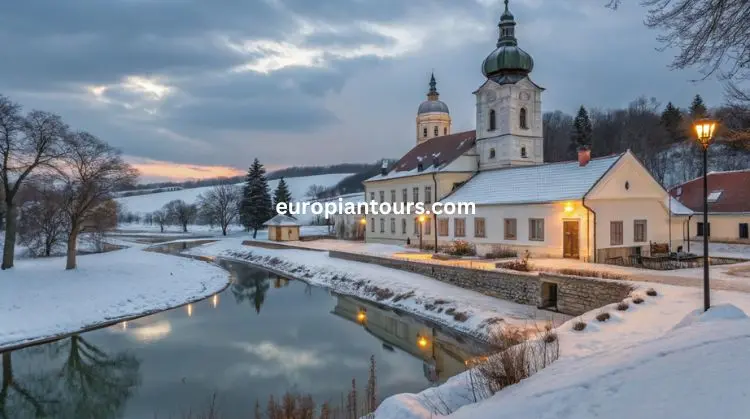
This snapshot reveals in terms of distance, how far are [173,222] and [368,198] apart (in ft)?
226

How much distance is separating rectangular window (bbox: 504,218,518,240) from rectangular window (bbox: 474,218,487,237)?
1.74 meters

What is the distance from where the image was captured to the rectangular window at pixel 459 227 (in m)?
27.2

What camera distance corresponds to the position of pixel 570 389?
5273mm

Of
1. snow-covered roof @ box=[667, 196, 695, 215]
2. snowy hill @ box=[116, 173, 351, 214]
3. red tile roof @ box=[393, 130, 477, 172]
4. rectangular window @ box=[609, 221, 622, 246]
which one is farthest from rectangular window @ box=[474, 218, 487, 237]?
snowy hill @ box=[116, 173, 351, 214]

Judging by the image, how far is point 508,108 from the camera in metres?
31.0

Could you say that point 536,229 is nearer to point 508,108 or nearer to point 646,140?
point 508,108

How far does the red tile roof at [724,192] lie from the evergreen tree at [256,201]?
3803 centimetres

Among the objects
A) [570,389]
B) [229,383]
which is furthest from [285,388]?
[570,389]

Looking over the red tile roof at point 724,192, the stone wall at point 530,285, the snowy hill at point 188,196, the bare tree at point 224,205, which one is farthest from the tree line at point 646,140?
the snowy hill at point 188,196

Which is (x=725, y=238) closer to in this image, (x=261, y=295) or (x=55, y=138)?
(x=261, y=295)

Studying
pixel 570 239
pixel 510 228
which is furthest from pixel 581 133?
pixel 570 239

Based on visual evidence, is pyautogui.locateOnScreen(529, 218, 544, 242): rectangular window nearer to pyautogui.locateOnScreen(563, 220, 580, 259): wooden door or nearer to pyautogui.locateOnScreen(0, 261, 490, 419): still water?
pyautogui.locateOnScreen(563, 220, 580, 259): wooden door

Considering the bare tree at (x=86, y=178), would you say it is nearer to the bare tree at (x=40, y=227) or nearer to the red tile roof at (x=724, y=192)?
the bare tree at (x=40, y=227)

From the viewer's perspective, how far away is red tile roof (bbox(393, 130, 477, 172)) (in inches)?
1307
